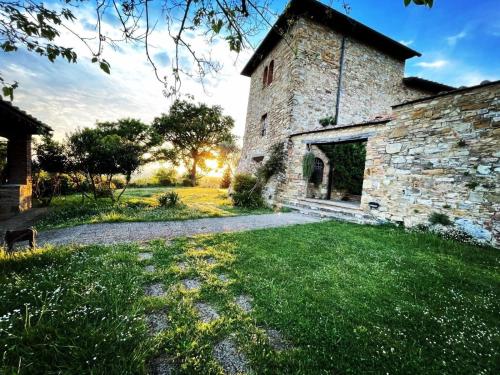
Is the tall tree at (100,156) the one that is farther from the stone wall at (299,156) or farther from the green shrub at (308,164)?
the green shrub at (308,164)

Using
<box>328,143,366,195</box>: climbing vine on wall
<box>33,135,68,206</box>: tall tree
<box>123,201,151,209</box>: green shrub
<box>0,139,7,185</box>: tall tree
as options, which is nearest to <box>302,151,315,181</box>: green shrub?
<box>328,143,366,195</box>: climbing vine on wall

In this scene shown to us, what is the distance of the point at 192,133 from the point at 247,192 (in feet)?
52.4

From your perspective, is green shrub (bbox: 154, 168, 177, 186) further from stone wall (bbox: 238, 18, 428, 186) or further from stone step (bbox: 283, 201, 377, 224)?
stone step (bbox: 283, 201, 377, 224)

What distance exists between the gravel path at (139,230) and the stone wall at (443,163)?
11.0 feet

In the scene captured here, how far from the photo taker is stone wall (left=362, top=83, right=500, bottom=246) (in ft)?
15.2

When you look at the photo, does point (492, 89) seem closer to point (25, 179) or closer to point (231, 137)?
point (25, 179)

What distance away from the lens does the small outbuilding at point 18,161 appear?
22.2ft

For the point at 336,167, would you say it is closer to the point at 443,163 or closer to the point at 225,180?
the point at 443,163

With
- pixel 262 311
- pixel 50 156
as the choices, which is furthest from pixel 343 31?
pixel 50 156

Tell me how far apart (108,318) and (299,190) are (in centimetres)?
805

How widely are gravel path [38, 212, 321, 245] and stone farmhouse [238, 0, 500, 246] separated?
133 inches

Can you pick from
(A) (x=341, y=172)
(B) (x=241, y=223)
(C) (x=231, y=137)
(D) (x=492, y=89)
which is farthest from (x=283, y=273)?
(C) (x=231, y=137)

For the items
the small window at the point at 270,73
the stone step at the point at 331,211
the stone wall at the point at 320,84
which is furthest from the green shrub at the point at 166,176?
the stone step at the point at 331,211

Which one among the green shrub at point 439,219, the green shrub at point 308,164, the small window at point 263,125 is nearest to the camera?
the green shrub at point 439,219
